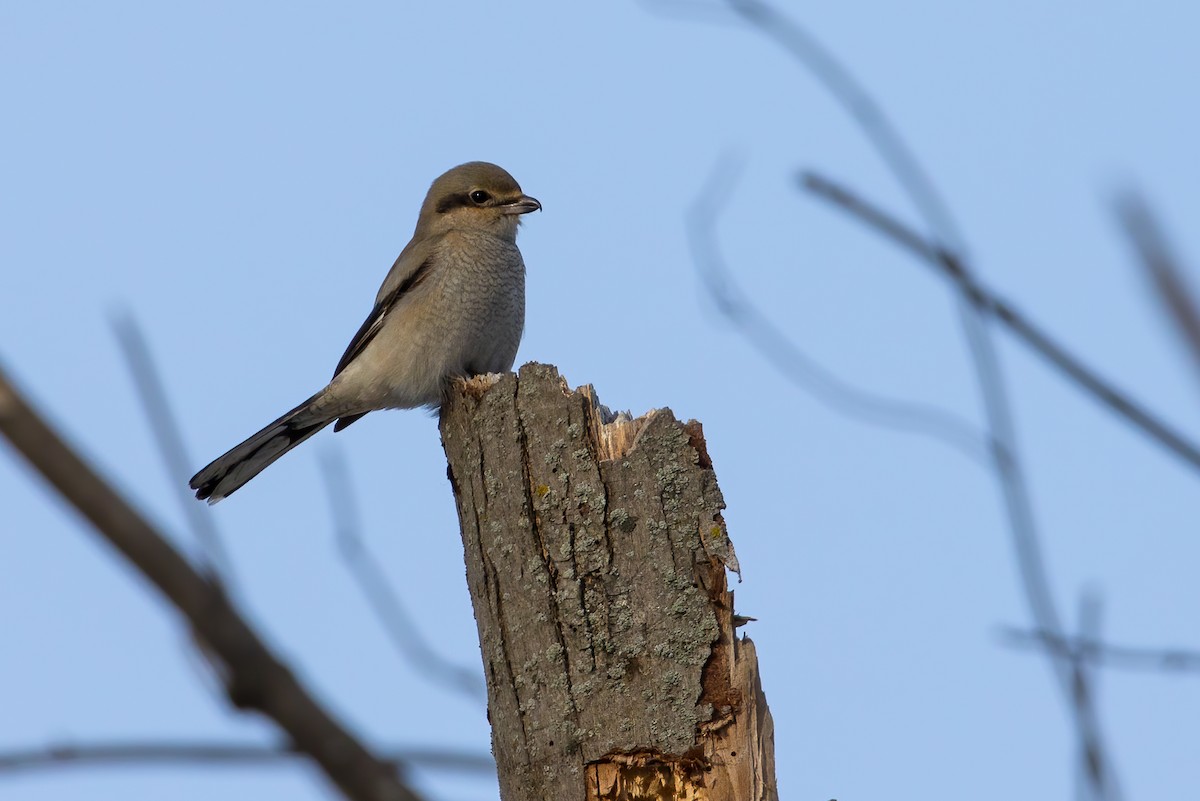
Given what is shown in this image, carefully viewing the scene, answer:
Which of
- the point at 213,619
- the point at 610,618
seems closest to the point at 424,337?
the point at 610,618

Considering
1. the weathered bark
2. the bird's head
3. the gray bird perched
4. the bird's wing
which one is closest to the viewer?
the weathered bark

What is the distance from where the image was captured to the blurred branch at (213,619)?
1.98 feet

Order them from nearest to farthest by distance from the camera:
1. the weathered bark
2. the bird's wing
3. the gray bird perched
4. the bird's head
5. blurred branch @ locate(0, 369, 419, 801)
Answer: blurred branch @ locate(0, 369, 419, 801), the weathered bark, the gray bird perched, the bird's wing, the bird's head

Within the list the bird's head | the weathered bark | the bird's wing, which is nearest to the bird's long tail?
the bird's wing

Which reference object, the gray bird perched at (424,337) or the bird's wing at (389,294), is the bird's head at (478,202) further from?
the bird's wing at (389,294)

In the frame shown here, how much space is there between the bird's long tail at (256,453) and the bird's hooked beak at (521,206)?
139 cm

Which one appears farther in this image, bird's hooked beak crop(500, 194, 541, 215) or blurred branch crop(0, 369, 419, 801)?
bird's hooked beak crop(500, 194, 541, 215)

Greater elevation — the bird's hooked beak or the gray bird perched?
the bird's hooked beak

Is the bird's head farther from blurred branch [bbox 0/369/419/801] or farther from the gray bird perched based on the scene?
blurred branch [bbox 0/369/419/801]

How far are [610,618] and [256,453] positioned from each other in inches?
112

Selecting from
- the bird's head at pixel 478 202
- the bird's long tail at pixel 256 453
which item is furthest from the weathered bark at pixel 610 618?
the bird's head at pixel 478 202

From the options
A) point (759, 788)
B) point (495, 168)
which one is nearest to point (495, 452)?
point (759, 788)

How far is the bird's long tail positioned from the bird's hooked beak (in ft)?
4.55

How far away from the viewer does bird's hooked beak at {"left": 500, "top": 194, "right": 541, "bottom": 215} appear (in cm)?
638
